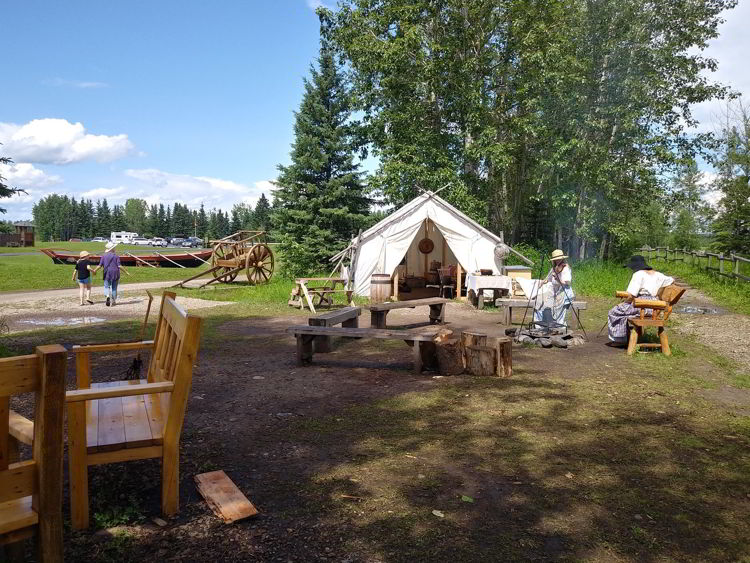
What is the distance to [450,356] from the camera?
682 cm

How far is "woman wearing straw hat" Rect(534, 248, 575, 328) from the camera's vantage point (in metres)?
8.66

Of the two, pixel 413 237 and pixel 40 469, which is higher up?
pixel 413 237

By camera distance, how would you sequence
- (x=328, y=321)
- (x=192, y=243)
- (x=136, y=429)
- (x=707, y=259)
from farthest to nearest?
1. (x=192, y=243)
2. (x=707, y=259)
3. (x=328, y=321)
4. (x=136, y=429)

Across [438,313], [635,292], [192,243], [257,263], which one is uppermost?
[192,243]

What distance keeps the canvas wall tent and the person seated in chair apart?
22.5 feet

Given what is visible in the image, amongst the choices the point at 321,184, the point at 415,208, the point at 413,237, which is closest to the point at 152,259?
the point at 321,184

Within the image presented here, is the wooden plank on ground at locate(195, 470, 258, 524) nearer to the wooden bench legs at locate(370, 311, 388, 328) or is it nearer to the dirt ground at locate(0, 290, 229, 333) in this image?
the wooden bench legs at locate(370, 311, 388, 328)

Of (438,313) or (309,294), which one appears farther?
(309,294)

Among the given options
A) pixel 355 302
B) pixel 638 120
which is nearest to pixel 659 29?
pixel 638 120

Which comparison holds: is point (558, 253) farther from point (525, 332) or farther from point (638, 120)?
point (638, 120)

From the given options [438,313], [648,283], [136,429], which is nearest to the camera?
[136,429]

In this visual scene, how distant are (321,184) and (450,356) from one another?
61.4 ft

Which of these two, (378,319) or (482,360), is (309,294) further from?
(482,360)

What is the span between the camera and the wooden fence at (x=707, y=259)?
1652 centimetres
